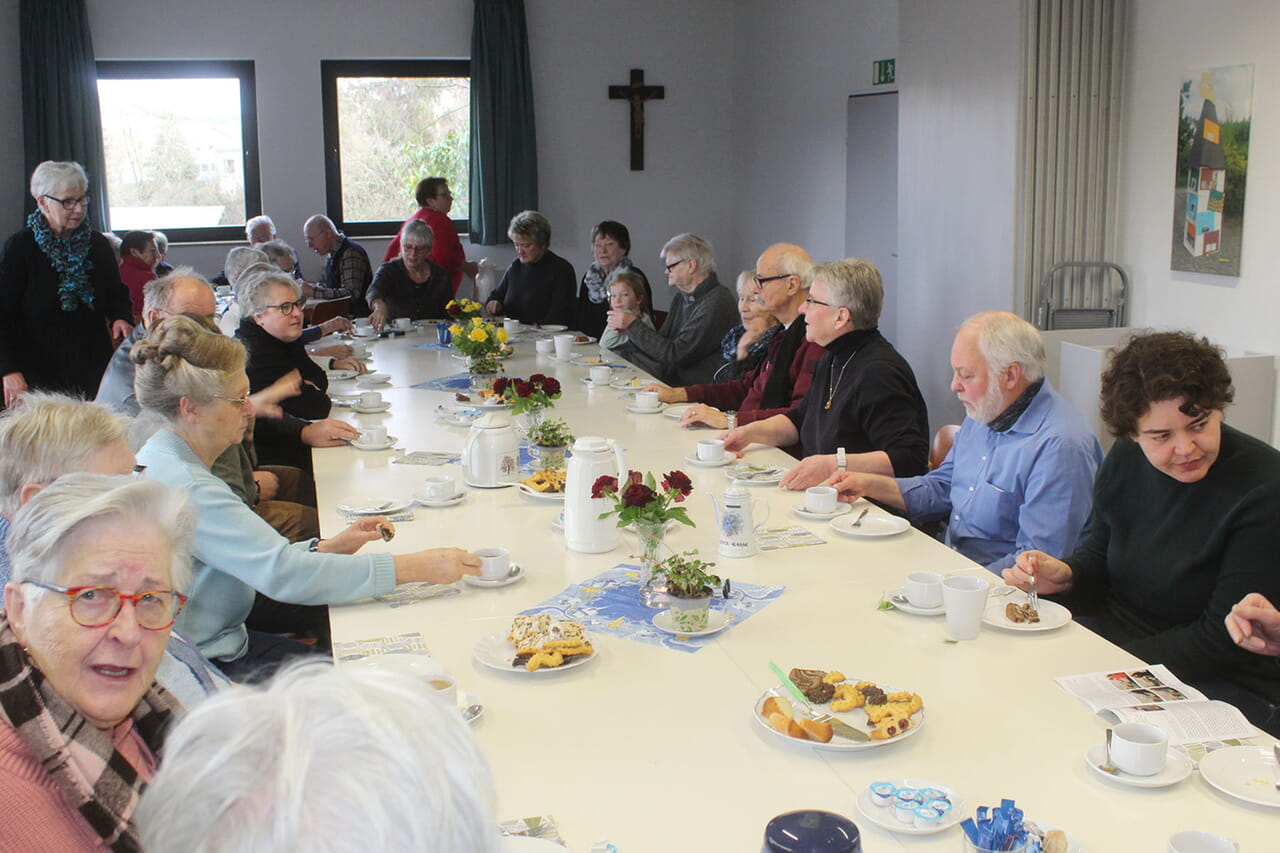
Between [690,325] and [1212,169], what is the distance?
2.29m

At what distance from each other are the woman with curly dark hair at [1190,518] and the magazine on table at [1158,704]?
431 millimetres

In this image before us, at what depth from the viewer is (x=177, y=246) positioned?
28.2 ft

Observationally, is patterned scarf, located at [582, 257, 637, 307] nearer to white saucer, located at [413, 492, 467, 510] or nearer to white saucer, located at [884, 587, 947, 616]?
white saucer, located at [413, 492, 467, 510]

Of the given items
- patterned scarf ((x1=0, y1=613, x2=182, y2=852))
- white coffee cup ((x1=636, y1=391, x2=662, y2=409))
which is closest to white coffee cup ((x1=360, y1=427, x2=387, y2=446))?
white coffee cup ((x1=636, y1=391, x2=662, y2=409))

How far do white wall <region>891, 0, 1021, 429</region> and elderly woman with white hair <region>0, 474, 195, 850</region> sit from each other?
187 inches

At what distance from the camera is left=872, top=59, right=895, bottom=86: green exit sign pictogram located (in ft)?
23.5

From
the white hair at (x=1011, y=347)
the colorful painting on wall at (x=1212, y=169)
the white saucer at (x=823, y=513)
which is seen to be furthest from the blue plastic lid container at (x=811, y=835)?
the colorful painting on wall at (x=1212, y=169)

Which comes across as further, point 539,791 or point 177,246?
point 177,246

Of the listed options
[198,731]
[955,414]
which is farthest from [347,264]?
[198,731]

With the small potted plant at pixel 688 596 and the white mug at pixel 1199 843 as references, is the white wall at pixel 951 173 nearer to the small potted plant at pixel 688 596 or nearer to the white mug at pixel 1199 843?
the small potted plant at pixel 688 596

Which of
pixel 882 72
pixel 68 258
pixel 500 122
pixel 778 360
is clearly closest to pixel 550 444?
pixel 778 360

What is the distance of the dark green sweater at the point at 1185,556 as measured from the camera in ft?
7.27

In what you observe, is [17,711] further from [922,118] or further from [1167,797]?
[922,118]

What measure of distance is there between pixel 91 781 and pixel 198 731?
22.8 inches
